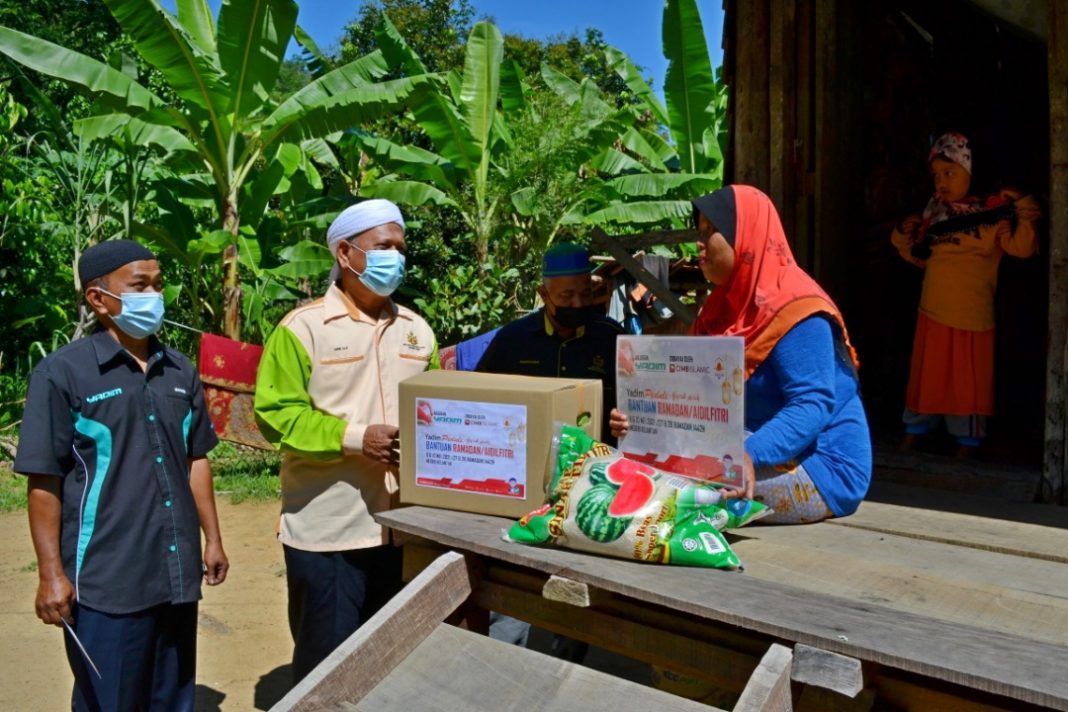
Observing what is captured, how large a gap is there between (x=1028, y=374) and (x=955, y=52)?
190 cm

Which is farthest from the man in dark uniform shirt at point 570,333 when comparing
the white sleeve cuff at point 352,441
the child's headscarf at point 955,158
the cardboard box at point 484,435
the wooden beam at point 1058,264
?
the child's headscarf at point 955,158

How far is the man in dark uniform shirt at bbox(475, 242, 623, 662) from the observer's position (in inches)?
143

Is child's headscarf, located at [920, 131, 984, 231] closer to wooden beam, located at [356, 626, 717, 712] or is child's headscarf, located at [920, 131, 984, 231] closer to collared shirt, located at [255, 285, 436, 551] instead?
collared shirt, located at [255, 285, 436, 551]

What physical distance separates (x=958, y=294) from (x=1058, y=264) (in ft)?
2.83

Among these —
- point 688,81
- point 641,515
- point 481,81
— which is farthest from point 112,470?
point 688,81

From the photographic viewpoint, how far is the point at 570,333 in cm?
370

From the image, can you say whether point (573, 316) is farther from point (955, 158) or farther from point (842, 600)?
point (955, 158)

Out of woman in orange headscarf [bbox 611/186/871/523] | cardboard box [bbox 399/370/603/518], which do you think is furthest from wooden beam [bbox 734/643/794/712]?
cardboard box [bbox 399/370/603/518]

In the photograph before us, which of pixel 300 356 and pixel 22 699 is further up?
pixel 300 356

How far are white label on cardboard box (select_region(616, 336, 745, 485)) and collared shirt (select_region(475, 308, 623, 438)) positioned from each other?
1081 millimetres

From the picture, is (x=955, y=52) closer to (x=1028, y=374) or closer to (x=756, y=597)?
(x=1028, y=374)

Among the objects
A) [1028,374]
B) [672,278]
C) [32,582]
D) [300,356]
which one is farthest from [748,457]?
[32,582]

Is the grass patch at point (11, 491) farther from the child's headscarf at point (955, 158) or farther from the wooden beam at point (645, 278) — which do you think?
the child's headscarf at point (955, 158)

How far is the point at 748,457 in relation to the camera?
2283mm
